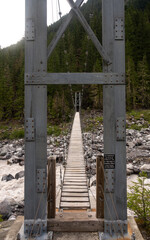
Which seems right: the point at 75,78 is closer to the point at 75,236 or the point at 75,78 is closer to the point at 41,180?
the point at 41,180

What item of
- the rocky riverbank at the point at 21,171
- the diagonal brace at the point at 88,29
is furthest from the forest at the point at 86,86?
the diagonal brace at the point at 88,29

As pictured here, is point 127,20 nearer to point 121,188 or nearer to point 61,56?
point 61,56

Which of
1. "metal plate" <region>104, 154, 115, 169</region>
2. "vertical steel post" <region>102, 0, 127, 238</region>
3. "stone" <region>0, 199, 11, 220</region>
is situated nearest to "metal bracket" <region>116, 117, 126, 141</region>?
"vertical steel post" <region>102, 0, 127, 238</region>

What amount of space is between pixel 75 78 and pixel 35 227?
1.87 m

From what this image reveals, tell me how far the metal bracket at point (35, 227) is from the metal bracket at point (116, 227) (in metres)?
0.74

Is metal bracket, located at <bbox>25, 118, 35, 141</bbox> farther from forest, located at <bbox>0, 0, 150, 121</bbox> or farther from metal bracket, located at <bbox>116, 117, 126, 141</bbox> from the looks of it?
forest, located at <bbox>0, 0, 150, 121</bbox>

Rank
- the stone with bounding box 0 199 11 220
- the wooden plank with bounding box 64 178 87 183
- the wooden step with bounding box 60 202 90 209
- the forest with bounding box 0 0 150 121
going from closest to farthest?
the wooden step with bounding box 60 202 90 209 < the wooden plank with bounding box 64 178 87 183 < the stone with bounding box 0 199 11 220 < the forest with bounding box 0 0 150 121

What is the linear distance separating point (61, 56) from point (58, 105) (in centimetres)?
1232

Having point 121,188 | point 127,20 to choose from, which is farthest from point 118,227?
point 127,20

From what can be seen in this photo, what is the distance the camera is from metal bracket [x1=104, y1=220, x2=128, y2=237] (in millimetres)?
1971

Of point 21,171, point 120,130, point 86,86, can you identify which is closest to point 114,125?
point 120,130

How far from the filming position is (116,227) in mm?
1996

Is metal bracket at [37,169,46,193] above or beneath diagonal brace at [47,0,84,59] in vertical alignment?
beneath

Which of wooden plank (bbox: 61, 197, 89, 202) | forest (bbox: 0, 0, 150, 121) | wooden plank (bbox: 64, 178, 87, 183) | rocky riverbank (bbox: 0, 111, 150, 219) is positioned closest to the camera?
wooden plank (bbox: 61, 197, 89, 202)
